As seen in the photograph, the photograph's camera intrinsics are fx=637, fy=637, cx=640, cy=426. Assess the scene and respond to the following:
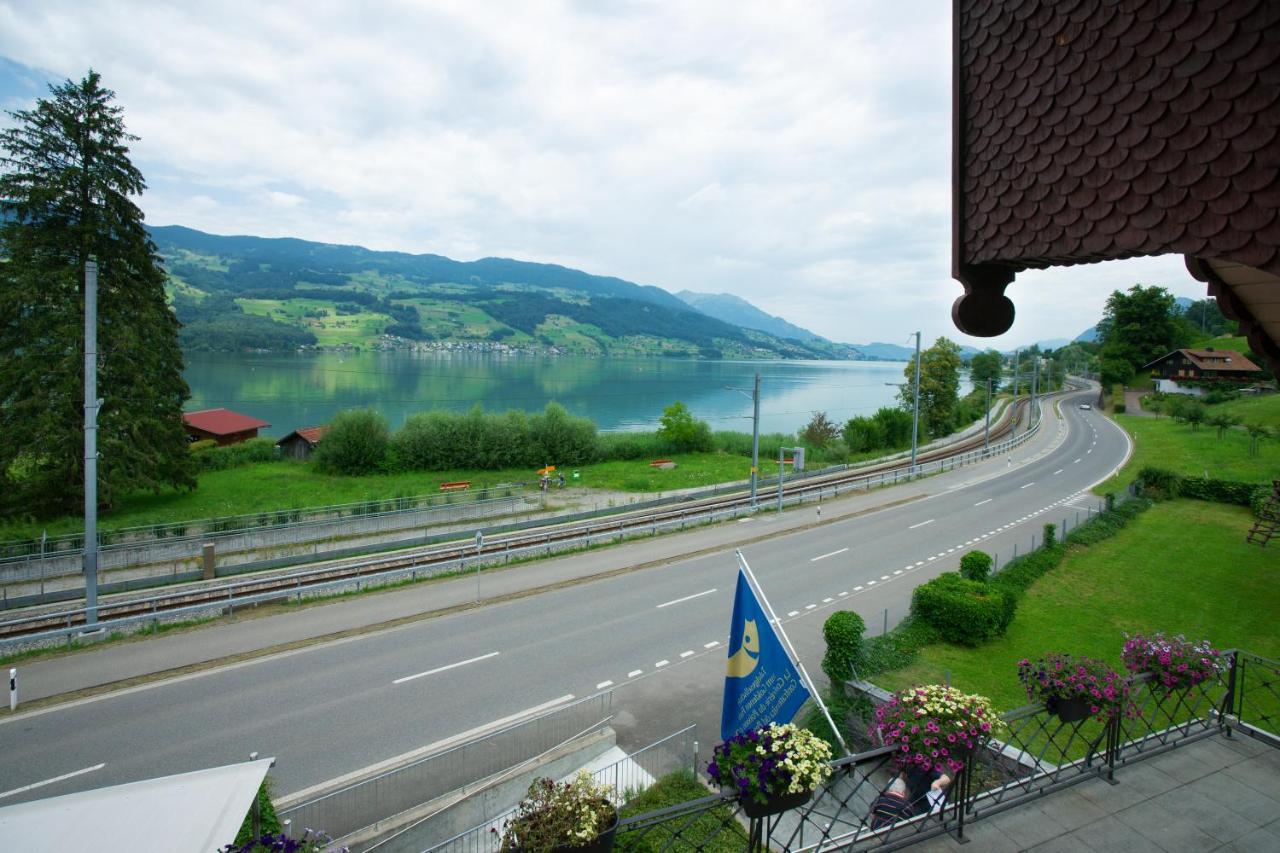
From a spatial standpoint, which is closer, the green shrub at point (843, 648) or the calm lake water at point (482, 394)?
the green shrub at point (843, 648)

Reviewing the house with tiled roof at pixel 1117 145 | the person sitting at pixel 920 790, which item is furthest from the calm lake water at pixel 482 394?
the house with tiled roof at pixel 1117 145

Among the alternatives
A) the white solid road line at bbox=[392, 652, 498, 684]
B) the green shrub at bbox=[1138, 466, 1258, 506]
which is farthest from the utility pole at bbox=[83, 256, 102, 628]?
the green shrub at bbox=[1138, 466, 1258, 506]

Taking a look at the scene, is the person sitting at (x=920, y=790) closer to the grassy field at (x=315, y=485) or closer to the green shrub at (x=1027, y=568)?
the green shrub at (x=1027, y=568)

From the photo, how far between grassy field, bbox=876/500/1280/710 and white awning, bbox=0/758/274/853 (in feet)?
33.0

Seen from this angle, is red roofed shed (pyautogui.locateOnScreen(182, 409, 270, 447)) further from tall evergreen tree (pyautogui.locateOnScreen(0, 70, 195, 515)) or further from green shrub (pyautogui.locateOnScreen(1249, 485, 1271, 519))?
green shrub (pyautogui.locateOnScreen(1249, 485, 1271, 519))

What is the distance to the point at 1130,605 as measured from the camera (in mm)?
15875

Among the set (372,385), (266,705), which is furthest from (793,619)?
(372,385)

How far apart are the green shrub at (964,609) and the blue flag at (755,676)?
8.42 meters

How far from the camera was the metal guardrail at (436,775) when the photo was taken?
7.38 meters

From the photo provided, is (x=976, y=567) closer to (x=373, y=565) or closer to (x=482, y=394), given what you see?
(x=373, y=565)

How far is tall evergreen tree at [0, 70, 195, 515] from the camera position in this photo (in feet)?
81.0

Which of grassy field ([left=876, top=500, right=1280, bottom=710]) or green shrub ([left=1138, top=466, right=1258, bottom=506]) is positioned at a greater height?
green shrub ([left=1138, top=466, right=1258, bottom=506])

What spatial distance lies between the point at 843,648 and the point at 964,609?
4088mm

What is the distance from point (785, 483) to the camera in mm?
35500
